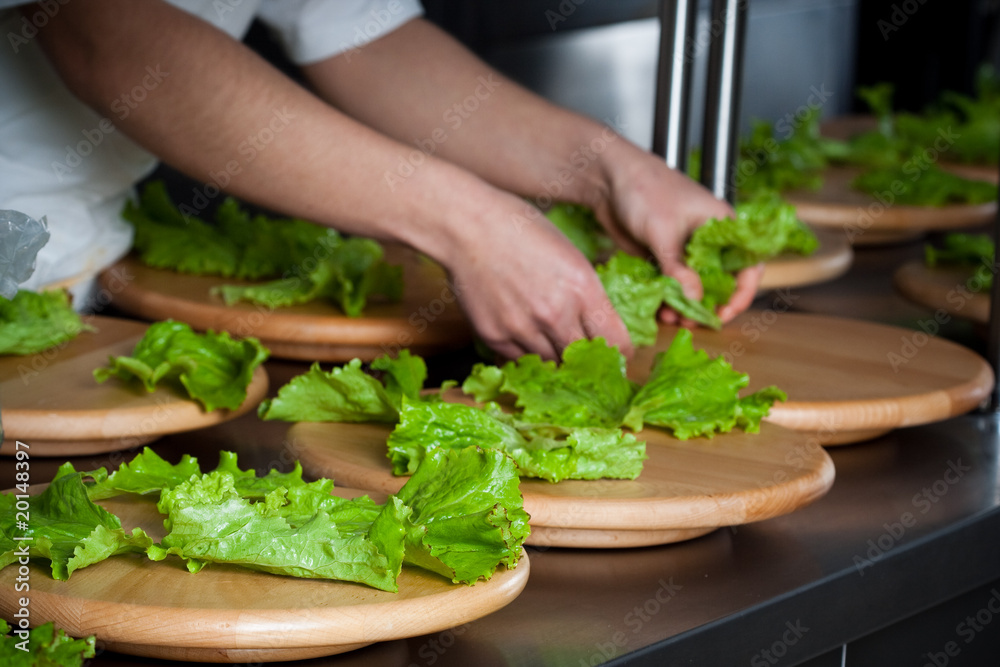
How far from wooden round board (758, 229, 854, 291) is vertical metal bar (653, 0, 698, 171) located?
203 millimetres

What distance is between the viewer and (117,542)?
2.40ft

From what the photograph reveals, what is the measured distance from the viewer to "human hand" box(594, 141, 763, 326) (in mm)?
1446

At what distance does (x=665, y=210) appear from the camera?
1.45 m

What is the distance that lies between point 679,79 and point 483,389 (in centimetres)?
64

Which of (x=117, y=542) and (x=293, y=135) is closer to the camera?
(x=117, y=542)

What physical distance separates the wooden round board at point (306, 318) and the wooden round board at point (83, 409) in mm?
160

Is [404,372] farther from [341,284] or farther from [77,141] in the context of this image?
[77,141]

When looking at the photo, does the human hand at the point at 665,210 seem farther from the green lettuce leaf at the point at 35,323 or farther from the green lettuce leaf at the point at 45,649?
the green lettuce leaf at the point at 45,649

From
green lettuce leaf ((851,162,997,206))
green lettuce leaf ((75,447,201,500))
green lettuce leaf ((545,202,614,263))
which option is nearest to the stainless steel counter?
green lettuce leaf ((75,447,201,500))

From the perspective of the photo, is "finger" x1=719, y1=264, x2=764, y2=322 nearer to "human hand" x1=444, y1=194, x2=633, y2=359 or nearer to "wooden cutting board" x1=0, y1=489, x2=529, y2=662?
"human hand" x1=444, y1=194, x2=633, y2=359

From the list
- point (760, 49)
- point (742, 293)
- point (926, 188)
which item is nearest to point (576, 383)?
point (742, 293)

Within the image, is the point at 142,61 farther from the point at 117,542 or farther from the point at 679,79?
the point at 679,79

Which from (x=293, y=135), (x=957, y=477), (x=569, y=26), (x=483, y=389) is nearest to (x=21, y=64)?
(x=293, y=135)

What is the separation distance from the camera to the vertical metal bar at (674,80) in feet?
4.96
